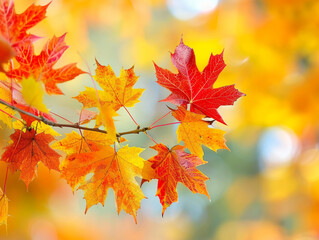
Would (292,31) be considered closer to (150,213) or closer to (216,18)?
(216,18)

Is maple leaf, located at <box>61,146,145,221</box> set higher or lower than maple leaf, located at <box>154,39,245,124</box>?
lower

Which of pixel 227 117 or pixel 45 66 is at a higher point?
pixel 227 117

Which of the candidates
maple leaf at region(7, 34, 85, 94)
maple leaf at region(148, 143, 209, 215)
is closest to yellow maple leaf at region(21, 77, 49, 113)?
maple leaf at region(7, 34, 85, 94)

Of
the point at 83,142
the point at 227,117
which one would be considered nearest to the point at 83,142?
the point at 83,142

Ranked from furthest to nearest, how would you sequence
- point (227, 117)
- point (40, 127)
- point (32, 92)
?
point (227, 117) < point (40, 127) < point (32, 92)

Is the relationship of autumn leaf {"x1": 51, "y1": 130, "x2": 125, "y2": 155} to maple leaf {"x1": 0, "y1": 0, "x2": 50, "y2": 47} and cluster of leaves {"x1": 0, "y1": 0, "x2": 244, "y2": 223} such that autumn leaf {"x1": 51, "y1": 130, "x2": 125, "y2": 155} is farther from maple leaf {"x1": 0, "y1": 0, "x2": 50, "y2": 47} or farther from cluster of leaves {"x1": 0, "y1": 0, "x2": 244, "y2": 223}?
maple leaf {"x1": 0, "y1": 0, "x2": 50, "y2": 47}

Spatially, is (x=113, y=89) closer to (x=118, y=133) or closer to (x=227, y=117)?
(x=118, y=133)

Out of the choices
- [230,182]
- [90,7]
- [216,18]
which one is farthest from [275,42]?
[230,182]
